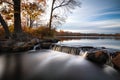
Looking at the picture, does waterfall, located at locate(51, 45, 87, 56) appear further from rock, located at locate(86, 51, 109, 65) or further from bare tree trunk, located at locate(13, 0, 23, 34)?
bare tree trunk, located at locate(13, 0, 23, 34)

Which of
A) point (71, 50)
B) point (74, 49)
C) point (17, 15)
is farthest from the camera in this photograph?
point (17, 15)

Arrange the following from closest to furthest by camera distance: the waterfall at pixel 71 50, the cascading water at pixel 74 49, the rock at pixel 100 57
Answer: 1. the rock at pixel 100 57
2. the cascading water at pixel 74 49
3. the waterfall at pixel 71 50

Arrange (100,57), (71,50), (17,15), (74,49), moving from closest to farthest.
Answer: (100,57) → (74,49) → (71,50) → (17,15)

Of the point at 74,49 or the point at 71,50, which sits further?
the point at 71,50

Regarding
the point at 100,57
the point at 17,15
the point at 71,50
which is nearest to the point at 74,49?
the point at 71,50

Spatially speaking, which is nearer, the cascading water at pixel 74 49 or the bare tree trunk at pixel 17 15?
the cascading water at pixel 74 49

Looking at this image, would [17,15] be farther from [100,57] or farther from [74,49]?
[100,57]

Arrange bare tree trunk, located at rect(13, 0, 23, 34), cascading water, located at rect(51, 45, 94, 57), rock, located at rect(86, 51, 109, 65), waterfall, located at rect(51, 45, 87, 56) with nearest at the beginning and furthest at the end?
rock, located at rect(86, 51, 109, 65)
cascading water, located at rect(51, 45, 94, 57)
waterfall, located at rect(51, 45, 87, 56)
bare tree trunk, located at rect(13, 0, 23, 34)

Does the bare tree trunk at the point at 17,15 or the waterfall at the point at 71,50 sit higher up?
the bare tree trunk at the point at 17,15

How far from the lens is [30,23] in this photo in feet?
88.4

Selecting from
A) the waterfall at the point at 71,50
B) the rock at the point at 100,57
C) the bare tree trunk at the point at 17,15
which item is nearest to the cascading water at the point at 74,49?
the waterfall at the point at 71,50

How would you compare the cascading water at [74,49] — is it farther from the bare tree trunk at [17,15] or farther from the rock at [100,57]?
the bare tree trunk at [17,15]

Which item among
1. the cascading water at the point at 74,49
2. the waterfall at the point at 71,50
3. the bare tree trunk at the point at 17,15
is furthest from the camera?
the bare tree trunk at the point at 17,15

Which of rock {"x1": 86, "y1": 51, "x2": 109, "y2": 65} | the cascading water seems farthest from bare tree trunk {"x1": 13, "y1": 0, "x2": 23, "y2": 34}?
rock {"x1": 86, "y1": 51, "x2": 109, "y2": 65}
